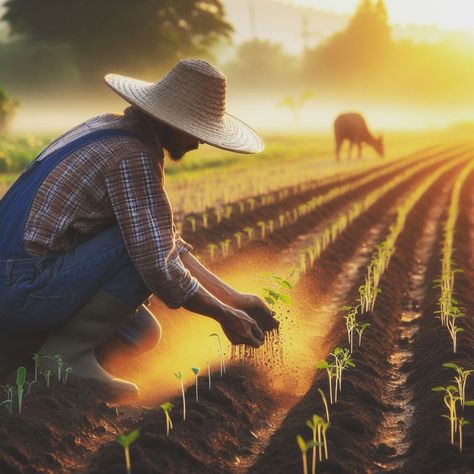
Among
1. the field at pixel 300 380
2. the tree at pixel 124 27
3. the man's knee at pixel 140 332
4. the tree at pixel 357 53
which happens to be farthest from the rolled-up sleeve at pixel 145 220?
the tree at pixel 357 53

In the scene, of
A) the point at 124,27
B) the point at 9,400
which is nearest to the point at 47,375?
the point at 9,400

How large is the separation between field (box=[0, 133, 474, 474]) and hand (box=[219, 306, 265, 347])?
309 mm

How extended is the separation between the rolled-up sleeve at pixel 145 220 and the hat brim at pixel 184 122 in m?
0.23

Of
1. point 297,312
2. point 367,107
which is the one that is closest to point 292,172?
point 297,312

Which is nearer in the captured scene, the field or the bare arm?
the field

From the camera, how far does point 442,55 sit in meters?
82.2

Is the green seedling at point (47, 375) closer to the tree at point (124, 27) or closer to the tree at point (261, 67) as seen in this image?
the tree at point (124, 27)

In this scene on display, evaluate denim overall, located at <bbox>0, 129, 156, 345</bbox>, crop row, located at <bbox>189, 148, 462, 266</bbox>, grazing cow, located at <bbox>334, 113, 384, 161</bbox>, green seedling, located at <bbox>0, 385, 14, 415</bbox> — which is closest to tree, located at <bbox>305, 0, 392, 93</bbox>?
grazing cow, located at <bbox>334, 113, 384, 161</bbox>

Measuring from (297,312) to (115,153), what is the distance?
2933mm

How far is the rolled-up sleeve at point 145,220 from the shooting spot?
4.13 meters

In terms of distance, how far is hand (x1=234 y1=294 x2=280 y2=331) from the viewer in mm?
4523

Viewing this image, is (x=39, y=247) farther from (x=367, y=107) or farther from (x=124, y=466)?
(x=367, y=107)

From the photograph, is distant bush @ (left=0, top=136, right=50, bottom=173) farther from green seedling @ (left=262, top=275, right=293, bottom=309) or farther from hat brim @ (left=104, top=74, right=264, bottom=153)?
hat brim @ (left=104, top=74, right=264, bottom=153)

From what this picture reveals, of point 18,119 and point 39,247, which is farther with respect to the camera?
point 18,119
